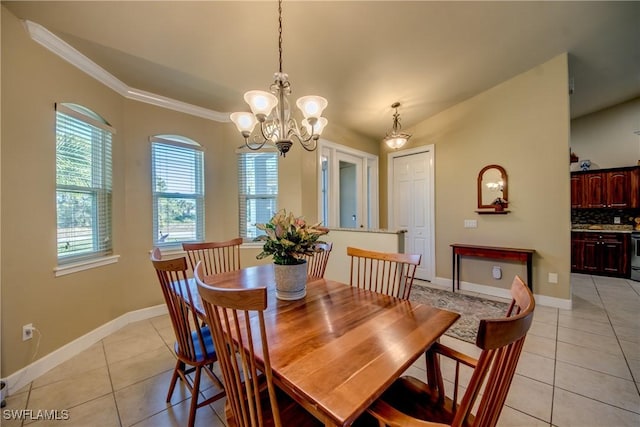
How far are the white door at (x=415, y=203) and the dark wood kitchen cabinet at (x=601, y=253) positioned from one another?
126 inches

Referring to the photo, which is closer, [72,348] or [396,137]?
[72,348]

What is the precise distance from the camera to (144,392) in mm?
1817

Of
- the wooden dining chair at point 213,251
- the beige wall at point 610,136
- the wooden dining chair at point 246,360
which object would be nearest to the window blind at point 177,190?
the wooden dining chair at point 213,251

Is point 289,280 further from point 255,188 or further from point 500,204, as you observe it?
point 500,204

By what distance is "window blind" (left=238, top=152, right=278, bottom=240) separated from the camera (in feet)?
12.1

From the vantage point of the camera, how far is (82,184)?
2449mm

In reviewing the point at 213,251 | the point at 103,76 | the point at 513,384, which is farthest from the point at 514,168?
the point at 103,76

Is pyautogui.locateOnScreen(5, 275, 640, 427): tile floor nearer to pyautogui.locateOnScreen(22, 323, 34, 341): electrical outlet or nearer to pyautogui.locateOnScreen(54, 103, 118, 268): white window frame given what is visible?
pyautogui.locateOnScreen(22, 323, 34, 341): electrical outlet

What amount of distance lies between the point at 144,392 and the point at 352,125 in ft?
13.9

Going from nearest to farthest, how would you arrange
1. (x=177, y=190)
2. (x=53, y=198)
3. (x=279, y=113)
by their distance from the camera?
(x=279, y=113), (x=53, y=198), (x=177, y=190)

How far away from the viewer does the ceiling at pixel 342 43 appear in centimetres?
204

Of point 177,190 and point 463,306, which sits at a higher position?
point 177,190

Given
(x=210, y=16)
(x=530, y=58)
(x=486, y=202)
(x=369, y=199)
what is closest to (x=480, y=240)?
(x=486, y=202)

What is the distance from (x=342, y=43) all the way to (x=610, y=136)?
19.9ft
